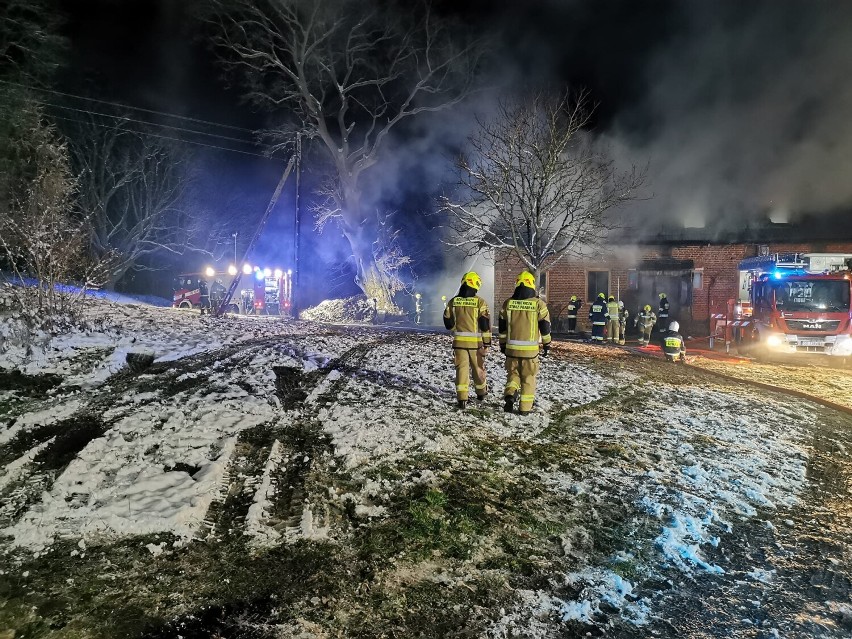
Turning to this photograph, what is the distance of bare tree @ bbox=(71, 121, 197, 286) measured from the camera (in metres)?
25.4

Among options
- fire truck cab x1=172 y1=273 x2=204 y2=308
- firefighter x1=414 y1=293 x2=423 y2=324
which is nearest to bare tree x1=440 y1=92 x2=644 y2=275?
Result: firefighter x1=414 y1=293 x2=423 y2=324

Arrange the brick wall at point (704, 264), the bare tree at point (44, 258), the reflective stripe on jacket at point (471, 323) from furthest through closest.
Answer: the brick wall at point (704, 264) < the bare tree at point (44, 258) < the reflective stripe on jacket at point (471, 323)

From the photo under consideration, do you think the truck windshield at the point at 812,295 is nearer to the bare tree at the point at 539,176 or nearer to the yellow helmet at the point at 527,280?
the bare tree at the point at 539,176

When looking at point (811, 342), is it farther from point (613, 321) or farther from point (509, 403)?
point (509, 403)

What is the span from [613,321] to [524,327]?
10799mm

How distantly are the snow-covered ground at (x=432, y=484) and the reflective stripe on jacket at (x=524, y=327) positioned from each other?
2.73 feet

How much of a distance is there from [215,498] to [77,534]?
32.0 inches

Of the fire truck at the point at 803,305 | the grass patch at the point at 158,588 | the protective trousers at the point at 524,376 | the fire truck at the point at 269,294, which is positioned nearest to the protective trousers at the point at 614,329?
the fire truck at the point at 803,305

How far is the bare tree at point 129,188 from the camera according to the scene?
83.5 feet

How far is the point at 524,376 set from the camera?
18.7 ft

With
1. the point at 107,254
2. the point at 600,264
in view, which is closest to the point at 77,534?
the point at 107,254

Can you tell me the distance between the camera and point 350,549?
9.66ft

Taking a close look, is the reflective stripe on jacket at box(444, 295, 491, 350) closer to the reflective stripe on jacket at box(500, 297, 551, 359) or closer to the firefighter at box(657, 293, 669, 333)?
the reflective stripe on jacket at box(500, 297, 551, 359)

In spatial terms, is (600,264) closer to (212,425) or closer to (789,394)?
(789,394)
